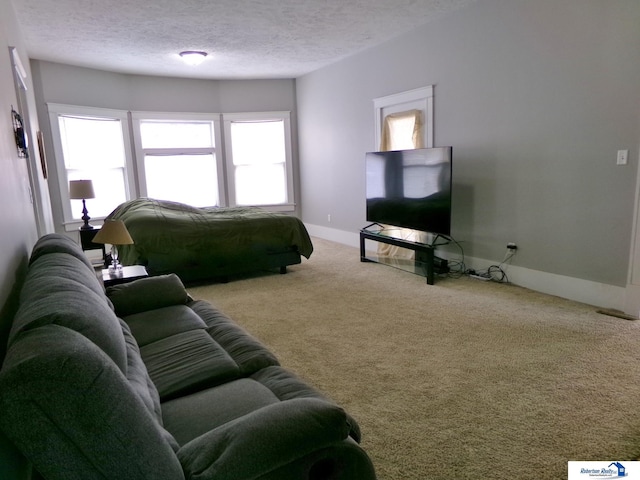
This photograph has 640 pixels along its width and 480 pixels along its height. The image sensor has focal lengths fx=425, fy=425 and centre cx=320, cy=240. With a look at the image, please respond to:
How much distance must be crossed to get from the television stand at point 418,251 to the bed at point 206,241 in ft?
2.67

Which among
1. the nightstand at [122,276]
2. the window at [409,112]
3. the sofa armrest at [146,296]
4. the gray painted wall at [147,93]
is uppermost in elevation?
the gray painted wall at [147,93]

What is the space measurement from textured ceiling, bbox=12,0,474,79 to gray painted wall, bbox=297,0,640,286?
0.47 metres

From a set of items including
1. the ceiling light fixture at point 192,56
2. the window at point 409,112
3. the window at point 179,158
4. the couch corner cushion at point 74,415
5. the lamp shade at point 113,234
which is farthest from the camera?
the window at point 179,158

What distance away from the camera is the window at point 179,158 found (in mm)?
7090

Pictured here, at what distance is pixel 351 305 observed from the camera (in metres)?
3.87

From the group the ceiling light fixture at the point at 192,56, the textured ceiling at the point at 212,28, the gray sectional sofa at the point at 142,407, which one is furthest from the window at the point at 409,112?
the gray sectional sofa at the point at 142,407

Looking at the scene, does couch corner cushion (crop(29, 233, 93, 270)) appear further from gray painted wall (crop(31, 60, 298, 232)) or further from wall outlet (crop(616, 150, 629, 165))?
gray painted wall (crop(31, 60, 298, 232))

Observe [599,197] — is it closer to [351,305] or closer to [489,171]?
[489,171]

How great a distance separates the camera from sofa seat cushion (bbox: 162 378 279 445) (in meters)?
1.32

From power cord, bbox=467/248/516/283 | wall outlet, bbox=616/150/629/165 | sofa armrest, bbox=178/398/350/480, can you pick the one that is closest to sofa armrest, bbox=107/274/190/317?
sofa armrest, bbox=178/398/350/480

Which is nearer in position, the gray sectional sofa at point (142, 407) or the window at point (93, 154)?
the gray sectional sofa at point (142, 407)

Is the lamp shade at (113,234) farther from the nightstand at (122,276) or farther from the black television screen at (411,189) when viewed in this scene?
the black television screen at (411,189)

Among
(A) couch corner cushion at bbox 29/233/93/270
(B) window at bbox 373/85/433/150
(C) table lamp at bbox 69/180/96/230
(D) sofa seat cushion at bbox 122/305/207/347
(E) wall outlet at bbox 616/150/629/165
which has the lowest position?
(D) sofa seat cushion at bbox 122/305/207/347

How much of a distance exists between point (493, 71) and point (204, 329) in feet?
12.3
